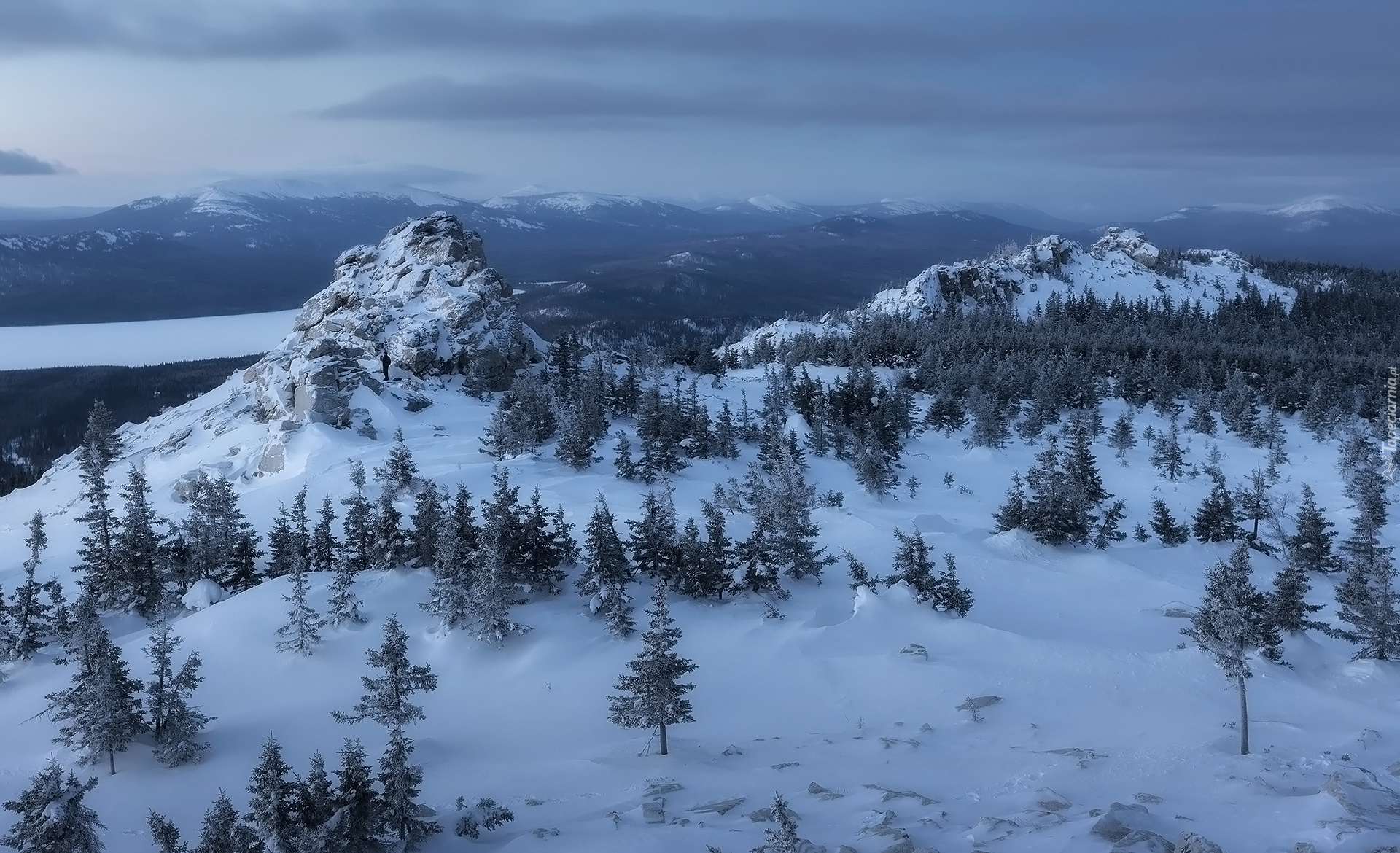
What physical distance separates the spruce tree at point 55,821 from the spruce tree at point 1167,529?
61687 mm

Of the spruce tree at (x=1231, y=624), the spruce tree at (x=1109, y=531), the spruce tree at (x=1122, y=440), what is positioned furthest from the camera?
the spruce tree at (x=1122, y=440)

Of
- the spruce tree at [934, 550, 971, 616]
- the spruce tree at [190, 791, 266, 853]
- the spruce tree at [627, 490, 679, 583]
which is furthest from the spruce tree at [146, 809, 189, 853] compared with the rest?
the spruce tree at [934, 550, 971, 616]

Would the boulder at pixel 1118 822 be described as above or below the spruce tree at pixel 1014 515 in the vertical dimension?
above

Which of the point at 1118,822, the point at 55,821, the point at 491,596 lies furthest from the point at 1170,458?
the point at 55,821

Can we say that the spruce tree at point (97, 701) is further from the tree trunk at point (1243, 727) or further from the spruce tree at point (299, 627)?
the tree trunk at point (1243, 727)

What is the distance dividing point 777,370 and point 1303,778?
9440 cm

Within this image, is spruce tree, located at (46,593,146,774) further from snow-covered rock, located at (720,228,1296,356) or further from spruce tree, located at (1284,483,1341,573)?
snow-covered rock, located at (720,228,1296,356)

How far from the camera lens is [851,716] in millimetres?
32406

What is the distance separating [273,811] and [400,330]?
68.4m

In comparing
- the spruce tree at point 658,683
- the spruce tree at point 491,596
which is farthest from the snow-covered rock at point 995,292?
the spruce tree at point 658,683

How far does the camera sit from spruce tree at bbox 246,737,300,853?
18944 millimetres

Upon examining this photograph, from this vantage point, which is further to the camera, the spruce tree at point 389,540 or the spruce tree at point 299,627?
the spruce tree at point 389,540

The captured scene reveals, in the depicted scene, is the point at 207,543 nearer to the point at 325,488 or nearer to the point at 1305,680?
the point at 325,488

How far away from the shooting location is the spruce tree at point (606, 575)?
3853 cm
